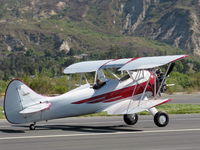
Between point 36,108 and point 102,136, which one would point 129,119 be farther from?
point 36,108

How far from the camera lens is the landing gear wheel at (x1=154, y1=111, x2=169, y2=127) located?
66.4 feet

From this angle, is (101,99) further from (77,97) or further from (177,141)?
(177,141)

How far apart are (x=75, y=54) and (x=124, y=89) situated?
478ft

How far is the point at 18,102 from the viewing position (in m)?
19.0

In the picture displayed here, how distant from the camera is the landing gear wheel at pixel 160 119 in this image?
2023 cm

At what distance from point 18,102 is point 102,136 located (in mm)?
3030

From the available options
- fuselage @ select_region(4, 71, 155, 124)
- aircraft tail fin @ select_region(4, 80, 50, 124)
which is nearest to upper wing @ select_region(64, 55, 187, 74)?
fuselage @ select_region(4, 71, 155, 124)

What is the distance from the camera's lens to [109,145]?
15.8 metres

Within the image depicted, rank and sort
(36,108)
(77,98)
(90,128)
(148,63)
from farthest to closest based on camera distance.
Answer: (90,128), (77,98), (148,63), (36,108)

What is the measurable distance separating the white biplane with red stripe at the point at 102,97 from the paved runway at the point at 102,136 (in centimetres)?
58

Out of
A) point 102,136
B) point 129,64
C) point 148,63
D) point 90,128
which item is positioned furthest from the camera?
point 90,128

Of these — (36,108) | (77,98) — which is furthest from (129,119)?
(36,108)

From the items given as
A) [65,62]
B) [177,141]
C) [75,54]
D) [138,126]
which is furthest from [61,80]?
[75,54]

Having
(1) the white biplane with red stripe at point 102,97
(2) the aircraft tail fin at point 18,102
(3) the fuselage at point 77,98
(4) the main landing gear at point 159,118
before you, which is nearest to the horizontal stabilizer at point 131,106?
(1) the white biplane with red stripe at point 102,97
